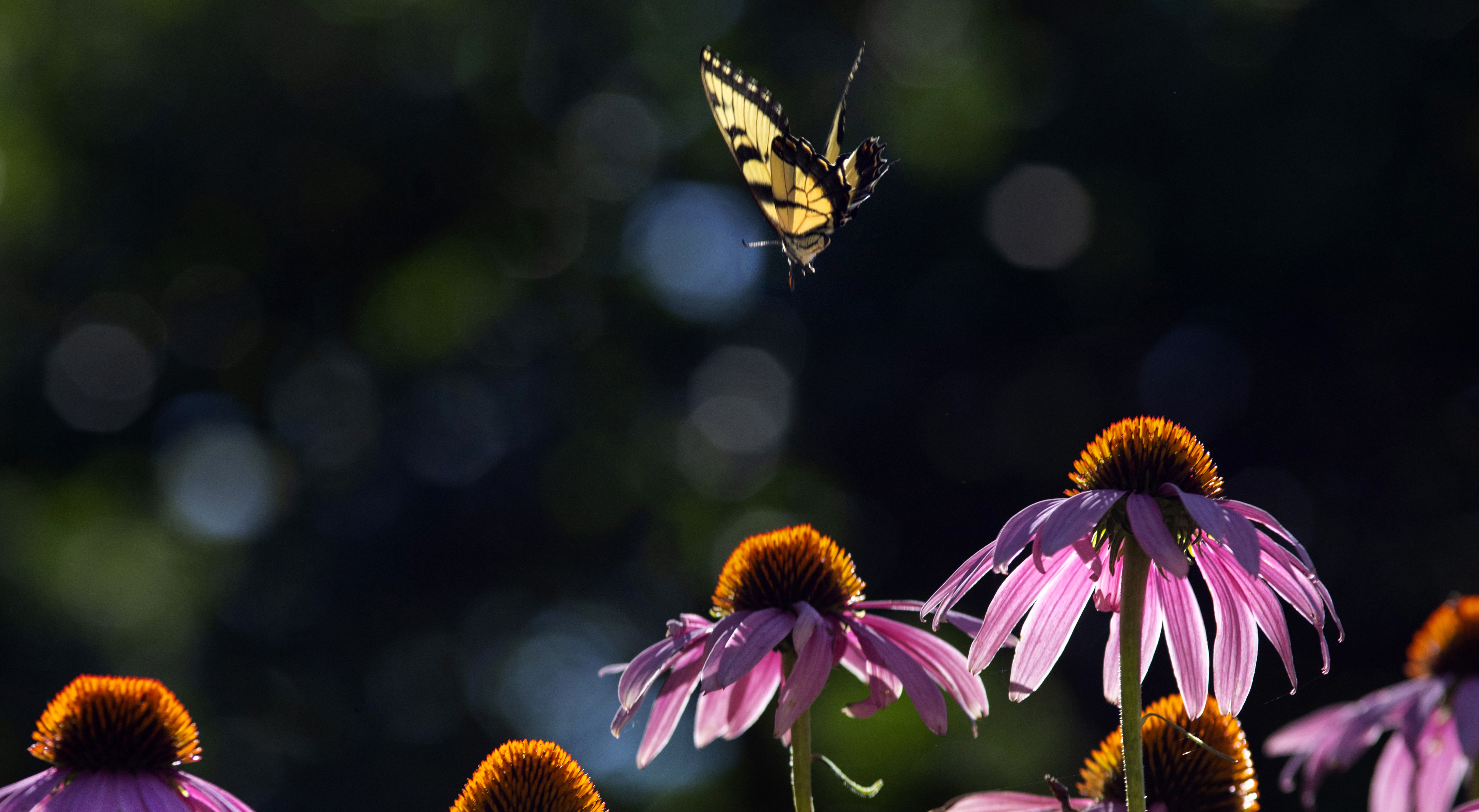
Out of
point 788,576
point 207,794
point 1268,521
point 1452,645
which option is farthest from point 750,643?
point 1452,645

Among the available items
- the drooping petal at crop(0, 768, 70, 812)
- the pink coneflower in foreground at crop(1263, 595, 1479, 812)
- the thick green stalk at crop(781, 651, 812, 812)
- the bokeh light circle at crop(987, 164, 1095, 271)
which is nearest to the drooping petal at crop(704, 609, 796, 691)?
the thick green stalk at crop(781, 651, 812, 812)

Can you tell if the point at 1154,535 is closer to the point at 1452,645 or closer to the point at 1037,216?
the point at 1452,645

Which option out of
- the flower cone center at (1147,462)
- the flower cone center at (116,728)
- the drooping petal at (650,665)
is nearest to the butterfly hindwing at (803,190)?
the flower cone center at (1147,462)

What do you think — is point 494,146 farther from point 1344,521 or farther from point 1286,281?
point 1344,521

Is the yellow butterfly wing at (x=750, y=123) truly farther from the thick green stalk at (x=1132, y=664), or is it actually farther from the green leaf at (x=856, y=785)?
the green leaf at (x=856, y=785)

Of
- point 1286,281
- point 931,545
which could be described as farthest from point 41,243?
point 1286,281

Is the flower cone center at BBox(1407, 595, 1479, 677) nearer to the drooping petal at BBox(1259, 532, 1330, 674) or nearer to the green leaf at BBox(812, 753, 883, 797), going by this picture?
the drooping petal at BBox(1259, 532, 1330, 674)

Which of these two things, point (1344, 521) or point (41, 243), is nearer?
point (1344, 521)
